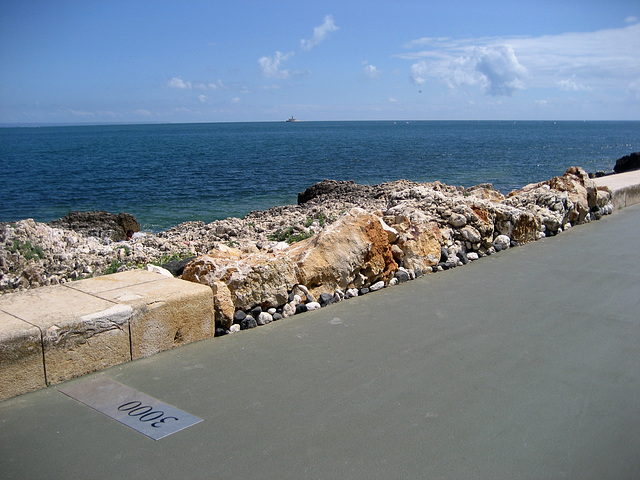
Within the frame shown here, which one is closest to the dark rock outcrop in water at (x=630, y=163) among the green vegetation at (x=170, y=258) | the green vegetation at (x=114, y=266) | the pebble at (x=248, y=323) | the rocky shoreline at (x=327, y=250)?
the rocky shoreline at (x=327, y=250)

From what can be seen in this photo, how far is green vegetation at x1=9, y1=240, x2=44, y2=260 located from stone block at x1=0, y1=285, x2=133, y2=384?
13.1ft

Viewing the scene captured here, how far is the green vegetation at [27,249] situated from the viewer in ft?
25.7

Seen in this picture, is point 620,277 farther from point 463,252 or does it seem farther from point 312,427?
point 312,427

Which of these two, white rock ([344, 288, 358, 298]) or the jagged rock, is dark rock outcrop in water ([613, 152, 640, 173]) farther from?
the jagged rock

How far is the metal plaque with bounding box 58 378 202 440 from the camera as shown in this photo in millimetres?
3211

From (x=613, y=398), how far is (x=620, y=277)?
3.12 m

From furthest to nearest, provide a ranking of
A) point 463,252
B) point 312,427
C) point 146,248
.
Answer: point 146,248 → point 463,252 → point 312,427

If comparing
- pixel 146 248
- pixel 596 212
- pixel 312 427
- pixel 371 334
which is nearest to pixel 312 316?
pixel 371 334

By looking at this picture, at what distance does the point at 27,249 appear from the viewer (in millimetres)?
8008

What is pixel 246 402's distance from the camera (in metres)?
3.51

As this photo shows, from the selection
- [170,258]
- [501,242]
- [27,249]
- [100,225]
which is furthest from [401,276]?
[100,225]

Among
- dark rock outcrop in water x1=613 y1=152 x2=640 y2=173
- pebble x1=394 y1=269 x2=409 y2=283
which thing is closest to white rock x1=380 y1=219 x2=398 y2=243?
pebble x1=394 y1=269 x2=409 y2=283

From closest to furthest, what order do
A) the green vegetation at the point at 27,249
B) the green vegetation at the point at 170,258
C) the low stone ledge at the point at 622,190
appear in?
the green vegetation at the point at 27,249 < the green vegetation at the point at 170,258 < the low stone ledge at the point at 622,190

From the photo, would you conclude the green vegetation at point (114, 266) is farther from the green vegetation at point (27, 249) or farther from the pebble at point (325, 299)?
the pebble at point (325, 299)
